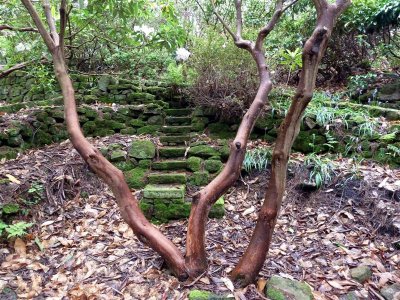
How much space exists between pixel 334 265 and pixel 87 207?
258cm

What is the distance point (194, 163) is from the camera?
4012mm

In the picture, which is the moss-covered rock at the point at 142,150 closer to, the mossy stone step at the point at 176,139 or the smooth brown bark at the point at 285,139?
the mossy stone step at the point at 176,139

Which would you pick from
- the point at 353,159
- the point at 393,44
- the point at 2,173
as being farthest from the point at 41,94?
the point at 393,44

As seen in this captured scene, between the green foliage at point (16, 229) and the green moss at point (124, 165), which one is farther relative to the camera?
the green moss at point (124, 165)

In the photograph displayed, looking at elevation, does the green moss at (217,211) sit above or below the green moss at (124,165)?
below

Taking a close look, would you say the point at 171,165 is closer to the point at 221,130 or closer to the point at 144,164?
the point at 144,164

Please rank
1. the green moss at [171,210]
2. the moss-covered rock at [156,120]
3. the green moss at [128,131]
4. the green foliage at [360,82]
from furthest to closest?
the moss-covered rock at [156,120] → the green foliage at [360,82] → the green moss at [128,131] → the green moss at [171,210]

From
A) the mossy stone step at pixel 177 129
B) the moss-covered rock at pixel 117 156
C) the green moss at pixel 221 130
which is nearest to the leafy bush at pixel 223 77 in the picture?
the green moss at pixel 221 130

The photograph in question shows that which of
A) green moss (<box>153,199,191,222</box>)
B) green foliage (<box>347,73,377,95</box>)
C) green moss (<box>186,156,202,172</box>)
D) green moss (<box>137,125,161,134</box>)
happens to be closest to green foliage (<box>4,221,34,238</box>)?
green moss (<box>153,199,191,222</box>)

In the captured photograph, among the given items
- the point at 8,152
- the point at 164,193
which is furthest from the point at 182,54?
the point at 164,193

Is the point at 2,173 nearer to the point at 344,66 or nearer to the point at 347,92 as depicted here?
the point at 347,92

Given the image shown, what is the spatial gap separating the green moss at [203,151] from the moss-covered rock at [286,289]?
79.8 inches

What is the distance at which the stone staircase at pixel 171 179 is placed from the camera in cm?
339

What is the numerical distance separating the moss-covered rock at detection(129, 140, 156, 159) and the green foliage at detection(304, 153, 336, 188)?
6.51ft
